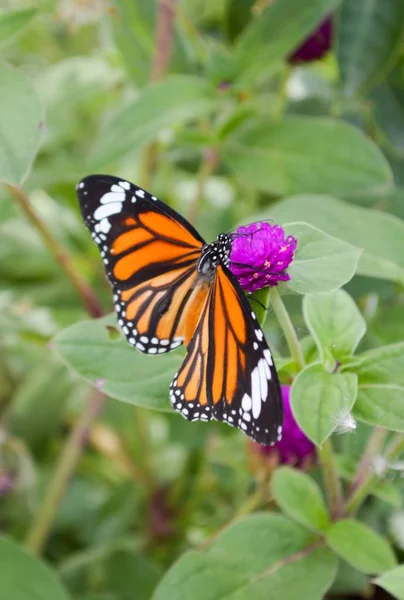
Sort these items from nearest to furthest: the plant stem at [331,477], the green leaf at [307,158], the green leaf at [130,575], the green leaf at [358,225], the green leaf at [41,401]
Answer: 1. the plant stem at [331,477]
2. the green leaf at [358,225]
3. the green leaf at [307,158]
4. the green leaf at [130,575]
5. the green leaf at [41,401]

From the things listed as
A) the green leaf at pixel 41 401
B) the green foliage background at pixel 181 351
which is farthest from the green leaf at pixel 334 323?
the green leaf at pixel 41 401

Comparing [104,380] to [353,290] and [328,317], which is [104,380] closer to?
[328,317]

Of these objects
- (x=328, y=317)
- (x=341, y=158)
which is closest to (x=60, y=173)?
(x=341, y=158)

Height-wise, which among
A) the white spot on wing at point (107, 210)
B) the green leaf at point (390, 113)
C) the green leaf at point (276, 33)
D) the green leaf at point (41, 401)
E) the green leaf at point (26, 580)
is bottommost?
the green leaf at point (26, 580)

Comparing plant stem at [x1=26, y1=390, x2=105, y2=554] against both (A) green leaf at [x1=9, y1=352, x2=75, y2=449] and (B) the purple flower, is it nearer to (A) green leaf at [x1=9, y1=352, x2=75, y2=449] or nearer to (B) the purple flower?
(A) green leaf at [x1=9, y1=352, x2=75, y2=449]

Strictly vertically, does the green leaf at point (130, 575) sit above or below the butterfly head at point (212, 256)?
below

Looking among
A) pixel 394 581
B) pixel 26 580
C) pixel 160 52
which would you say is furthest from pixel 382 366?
pixel 160 52

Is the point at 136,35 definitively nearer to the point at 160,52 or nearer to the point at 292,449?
the point at 160,52

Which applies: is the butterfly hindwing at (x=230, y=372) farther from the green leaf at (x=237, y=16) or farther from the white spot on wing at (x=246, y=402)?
the green leaf at (x=237, y=16)
